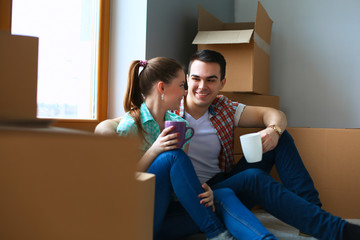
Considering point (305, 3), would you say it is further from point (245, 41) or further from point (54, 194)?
point (54, 194)

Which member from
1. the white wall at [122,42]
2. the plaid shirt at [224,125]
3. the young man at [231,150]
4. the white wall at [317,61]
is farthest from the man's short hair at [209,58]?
the white wall at [317,61]

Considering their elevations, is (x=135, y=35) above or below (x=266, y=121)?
above

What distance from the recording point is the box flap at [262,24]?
1.85 m

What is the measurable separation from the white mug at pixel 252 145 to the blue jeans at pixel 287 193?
0.04 m

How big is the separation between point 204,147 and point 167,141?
0.44 metres

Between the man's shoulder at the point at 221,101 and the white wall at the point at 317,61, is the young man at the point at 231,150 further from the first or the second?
the white wall at the point at 317,61

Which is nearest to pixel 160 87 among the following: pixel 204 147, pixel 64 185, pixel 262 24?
pixel 204 147

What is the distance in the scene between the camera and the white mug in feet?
4.23

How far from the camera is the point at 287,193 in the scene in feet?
4.05

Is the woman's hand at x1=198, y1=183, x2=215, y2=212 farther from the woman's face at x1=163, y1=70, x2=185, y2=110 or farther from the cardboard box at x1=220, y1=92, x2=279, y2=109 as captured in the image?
the cardboard box at x1=220, y1=92, x2=279, y2=109

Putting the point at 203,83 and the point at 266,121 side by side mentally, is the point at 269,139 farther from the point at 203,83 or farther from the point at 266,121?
the point at 203,83

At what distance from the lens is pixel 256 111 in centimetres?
165

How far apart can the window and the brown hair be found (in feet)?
0.89

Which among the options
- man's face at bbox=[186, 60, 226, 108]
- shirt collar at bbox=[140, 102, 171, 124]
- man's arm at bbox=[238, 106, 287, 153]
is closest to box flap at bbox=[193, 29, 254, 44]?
man's face at bbox=[186, 60, 226, 108]
